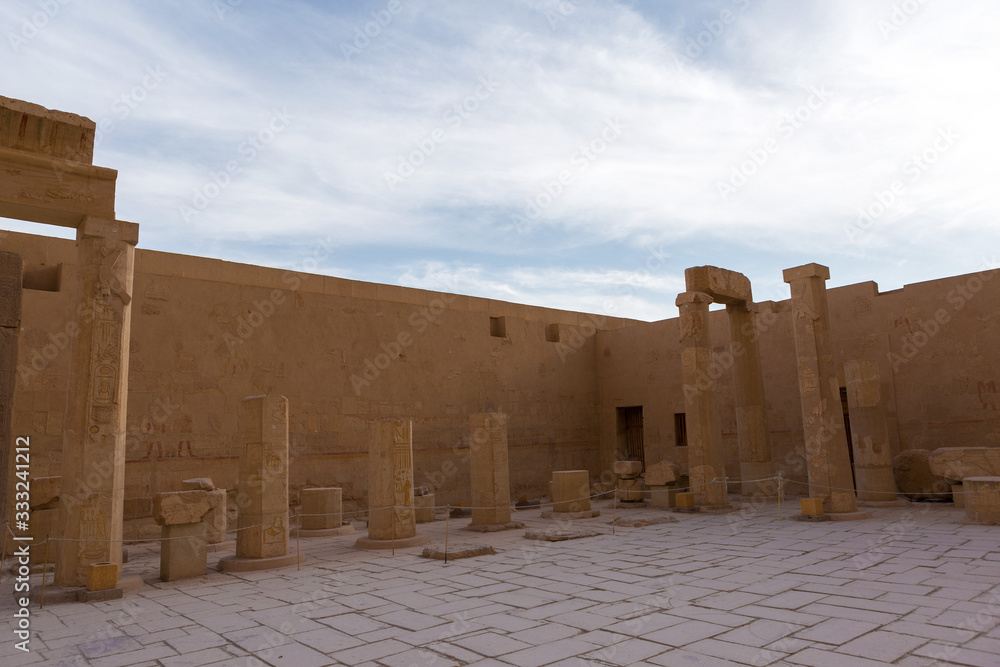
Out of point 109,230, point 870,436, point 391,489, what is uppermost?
point 109,230

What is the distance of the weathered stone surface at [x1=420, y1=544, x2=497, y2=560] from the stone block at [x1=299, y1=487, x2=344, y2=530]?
10.4ft

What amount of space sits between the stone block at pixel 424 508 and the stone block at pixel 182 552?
4895 millimetres

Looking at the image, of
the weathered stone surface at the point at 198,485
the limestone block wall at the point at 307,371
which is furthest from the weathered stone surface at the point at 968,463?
the weathered stone surface at the point at 198,485

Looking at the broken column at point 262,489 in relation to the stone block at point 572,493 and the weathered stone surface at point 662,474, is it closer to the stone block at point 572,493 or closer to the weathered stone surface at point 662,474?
the stone block at point 572,493

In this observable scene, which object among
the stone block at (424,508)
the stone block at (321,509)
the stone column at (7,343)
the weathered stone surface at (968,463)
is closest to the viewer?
the stone column at (7,343)

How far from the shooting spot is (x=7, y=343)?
3.84m

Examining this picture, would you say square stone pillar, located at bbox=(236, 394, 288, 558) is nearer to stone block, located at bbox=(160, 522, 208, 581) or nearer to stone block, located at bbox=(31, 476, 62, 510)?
stone block, located at bbox=(160, 522, 208, 581)

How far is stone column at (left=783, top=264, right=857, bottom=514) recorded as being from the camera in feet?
33.8

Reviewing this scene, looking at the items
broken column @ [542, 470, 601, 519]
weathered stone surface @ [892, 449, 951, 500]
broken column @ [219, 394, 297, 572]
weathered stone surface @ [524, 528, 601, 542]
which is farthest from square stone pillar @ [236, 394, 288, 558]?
weathered stone surface @ [892, 449, 951, 500]

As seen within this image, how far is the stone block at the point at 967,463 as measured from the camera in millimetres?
10117

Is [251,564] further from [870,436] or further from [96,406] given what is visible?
[870,436]

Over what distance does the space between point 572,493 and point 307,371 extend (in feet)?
18.1

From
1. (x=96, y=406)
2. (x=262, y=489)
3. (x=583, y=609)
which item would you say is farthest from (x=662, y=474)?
(x=96, y=406)

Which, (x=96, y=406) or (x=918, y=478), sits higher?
(x=96, y=406)
